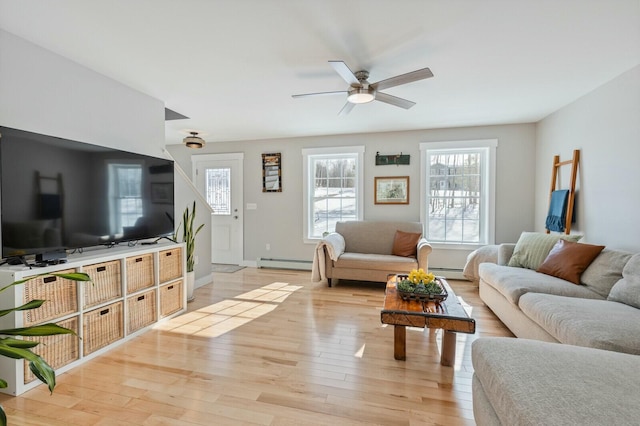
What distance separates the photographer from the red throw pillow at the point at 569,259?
8.30 feet

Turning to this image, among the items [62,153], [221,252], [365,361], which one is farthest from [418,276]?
[221,252]

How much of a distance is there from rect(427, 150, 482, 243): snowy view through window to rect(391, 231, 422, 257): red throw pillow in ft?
2.17

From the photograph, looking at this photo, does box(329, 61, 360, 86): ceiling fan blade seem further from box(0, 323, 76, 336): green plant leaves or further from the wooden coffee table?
box(0, 323, 76, 336): green plant leaves

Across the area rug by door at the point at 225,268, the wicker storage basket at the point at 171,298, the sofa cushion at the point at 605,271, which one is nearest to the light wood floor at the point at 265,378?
the wicker storage basket at the point at 171,298

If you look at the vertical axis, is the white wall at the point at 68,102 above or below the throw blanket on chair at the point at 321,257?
above

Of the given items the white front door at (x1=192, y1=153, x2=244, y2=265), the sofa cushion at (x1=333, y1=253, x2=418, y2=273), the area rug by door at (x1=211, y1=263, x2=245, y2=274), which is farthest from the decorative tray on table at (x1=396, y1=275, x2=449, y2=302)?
the white front door at (x1=192, y1=153, x2=244, y2=265)

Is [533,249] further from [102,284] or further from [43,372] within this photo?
[102,284]

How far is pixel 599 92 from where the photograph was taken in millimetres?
2965

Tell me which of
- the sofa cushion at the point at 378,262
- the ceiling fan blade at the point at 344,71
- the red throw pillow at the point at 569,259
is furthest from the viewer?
the sofa cushion at the point at 378,262

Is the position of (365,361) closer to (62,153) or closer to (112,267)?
(112,267)

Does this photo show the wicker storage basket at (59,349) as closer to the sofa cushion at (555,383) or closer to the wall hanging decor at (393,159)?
the sofa cushion at (555,383)

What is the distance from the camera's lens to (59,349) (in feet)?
6.69

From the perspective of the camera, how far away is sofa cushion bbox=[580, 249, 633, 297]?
2291mm

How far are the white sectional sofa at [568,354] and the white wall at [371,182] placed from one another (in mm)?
2083
